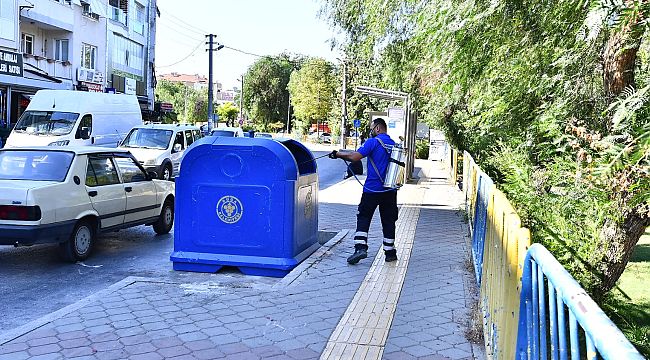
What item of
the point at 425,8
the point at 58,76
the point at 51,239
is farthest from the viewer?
the point at 58,76

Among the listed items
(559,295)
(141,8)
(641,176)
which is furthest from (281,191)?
(141,8)

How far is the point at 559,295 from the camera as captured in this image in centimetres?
211

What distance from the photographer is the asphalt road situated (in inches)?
247

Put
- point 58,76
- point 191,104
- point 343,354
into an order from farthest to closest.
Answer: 1. point 191,104
2. point 58,76
3. point 343,354

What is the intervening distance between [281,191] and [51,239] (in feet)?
9.12

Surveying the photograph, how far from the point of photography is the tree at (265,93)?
84000 millimetres

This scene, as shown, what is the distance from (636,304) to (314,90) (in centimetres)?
6308

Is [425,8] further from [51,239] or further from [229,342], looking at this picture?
[51,239]

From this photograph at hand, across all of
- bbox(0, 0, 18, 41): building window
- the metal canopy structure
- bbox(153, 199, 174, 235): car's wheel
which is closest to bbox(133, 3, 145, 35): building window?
bbox(0, 0, 18, 41): building window

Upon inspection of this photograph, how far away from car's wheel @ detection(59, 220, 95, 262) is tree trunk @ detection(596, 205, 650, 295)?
19.9 feet

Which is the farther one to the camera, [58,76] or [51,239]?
[58,76]

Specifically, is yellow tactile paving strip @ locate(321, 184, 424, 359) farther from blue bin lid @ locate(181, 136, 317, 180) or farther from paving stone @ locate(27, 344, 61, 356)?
paving stone @ locate(27, 344, 61, 356)

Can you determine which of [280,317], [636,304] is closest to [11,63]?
[280,317]

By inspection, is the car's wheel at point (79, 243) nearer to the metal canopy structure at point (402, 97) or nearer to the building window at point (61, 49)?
the metal canopy structure at point (402, 97)
